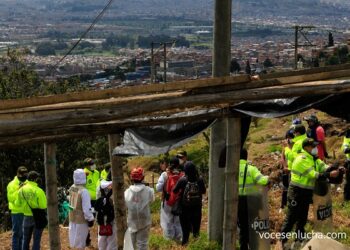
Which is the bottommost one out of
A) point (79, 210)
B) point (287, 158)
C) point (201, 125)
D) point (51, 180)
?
point (79, 210)

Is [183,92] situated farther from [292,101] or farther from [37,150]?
[37,150]

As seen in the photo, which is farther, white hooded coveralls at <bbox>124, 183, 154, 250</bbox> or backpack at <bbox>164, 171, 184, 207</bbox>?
backpack at <bbox>164, 171, 184, 207</bbox>

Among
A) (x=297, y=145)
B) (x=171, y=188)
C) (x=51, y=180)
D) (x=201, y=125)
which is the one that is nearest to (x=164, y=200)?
(x=171, y=188)

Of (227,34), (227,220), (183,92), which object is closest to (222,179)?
(227,220)

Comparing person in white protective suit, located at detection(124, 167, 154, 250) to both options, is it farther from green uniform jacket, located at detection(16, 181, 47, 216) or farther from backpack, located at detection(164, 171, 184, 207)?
green uniform jacket, located at detection(16, 181, 47, 216)

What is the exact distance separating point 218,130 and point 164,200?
1.59 metres

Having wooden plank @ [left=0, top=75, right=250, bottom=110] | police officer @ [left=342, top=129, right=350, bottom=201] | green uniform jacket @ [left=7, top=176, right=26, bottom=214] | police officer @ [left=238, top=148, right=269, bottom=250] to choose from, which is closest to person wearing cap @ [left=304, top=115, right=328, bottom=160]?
police officer @ [left=342, top=129, right=350, bottom=201]

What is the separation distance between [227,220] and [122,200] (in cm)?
142

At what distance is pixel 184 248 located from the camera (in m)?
8.66

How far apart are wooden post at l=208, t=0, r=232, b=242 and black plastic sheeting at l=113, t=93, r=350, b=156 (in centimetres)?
93

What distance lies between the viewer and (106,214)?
26.5 ft

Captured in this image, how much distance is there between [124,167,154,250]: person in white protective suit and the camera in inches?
296

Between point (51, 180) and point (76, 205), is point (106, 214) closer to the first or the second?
point (76, 205)

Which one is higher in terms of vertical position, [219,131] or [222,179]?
[219,131]
